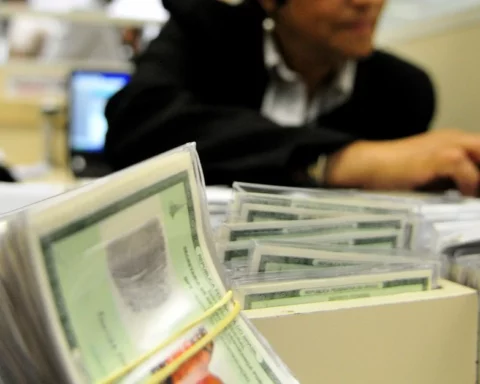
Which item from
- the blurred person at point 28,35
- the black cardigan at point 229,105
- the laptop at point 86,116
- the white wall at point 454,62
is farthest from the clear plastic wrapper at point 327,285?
the blurred person at point 28,35

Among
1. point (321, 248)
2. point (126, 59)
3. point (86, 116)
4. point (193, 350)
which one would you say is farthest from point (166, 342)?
point (126, 59)

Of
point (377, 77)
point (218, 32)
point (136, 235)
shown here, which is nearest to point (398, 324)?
point (136, 235)

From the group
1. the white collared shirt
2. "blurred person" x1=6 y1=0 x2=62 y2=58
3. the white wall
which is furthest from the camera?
"blurred person" x1=6 y1=0 x2=62 y2=58

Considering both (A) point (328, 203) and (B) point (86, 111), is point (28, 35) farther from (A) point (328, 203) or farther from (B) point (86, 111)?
(A) point (328, 203)

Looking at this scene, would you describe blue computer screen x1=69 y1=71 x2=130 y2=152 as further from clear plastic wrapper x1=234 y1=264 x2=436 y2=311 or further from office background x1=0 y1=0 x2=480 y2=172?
clear plastic wrapper x1=234 y1=264 x2=436 y2=311

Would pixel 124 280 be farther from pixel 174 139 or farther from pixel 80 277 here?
pixel 174 139

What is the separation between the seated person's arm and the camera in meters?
0.48

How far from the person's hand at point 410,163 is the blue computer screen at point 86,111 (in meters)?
1.26

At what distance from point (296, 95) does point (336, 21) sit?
0.20m

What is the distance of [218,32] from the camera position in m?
0.69

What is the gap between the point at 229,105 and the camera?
704 millimetres

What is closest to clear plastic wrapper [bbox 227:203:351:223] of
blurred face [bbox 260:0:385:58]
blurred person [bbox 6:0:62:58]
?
blurred face [bbox 260:0:385:58]

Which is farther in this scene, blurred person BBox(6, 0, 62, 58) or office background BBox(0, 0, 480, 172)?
blurred person BBox(6, 0, 62, 58)

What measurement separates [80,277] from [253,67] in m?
0.61
